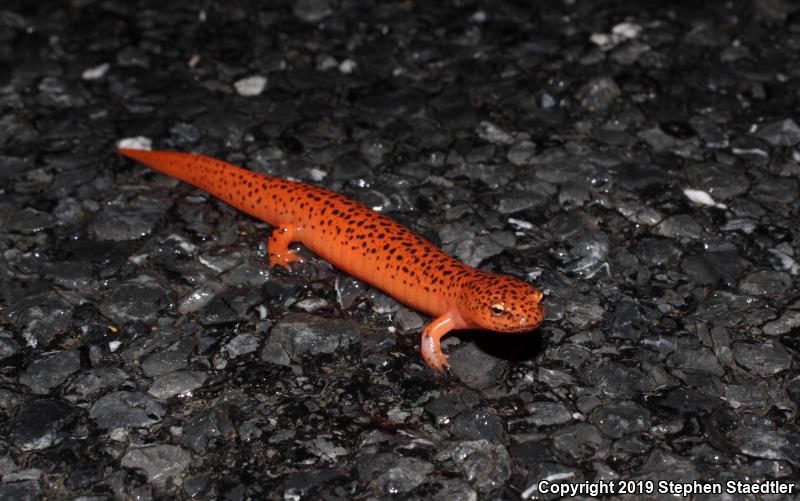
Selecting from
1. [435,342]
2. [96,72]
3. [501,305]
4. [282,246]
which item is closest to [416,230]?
[282,246]

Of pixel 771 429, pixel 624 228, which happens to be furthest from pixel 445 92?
pixel 771 429

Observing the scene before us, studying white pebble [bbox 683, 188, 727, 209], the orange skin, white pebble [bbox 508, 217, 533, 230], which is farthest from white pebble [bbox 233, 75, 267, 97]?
white pebble [bbox 683, 188, 727, 209]

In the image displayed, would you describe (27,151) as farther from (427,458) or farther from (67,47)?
(427,458)

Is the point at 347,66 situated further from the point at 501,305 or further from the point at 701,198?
the point at 501,305

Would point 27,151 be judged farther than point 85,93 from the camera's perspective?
No

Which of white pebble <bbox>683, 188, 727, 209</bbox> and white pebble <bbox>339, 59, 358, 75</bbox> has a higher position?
white pebble <bbox>683, 188, 727, 209</bbox>

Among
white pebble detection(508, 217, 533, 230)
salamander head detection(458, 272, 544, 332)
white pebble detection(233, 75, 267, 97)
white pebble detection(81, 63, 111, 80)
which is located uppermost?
salamander head detection(458, 272, 544, 332)

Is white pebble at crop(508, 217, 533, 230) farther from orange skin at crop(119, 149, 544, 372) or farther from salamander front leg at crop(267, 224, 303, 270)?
salamander front leg at crop(267, 224, 303, 270)

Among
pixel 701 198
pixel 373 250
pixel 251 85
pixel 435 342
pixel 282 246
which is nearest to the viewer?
pixel 435 342
